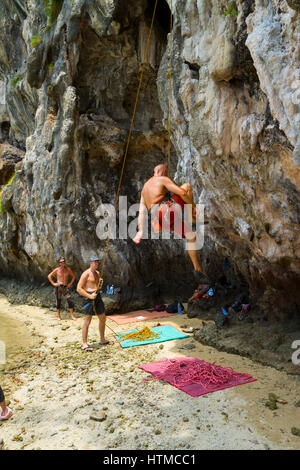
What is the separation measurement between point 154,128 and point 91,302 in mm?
6480

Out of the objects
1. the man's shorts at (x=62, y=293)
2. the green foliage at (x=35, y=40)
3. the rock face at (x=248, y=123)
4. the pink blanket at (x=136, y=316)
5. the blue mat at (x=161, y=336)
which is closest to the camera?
the rock face at (x=248, y=123)

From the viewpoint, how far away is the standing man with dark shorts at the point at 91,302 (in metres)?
6.93

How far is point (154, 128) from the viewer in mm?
11156

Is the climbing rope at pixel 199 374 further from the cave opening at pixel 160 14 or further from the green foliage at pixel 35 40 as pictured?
the green foliage at pixel 35 40

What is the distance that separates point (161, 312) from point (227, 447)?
6580mm

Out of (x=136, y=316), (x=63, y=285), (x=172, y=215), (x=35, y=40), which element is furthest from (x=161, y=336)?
(x=35, y=40)

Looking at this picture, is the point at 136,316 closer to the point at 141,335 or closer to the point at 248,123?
Answer: the point at 141,335

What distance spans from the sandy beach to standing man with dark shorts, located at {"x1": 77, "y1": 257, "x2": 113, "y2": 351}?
1.01ft

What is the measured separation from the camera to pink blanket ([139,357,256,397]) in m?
4.79

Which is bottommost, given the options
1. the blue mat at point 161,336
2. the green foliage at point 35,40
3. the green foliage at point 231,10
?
the blue mat at point 161,336

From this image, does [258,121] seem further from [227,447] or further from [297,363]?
[227,447]

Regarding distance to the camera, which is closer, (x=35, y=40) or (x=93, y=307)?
(x=93, y=307)

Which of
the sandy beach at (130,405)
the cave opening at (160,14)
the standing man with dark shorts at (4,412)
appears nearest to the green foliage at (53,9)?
the cave opening at (160,14)

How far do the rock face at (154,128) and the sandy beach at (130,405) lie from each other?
2236 mm
